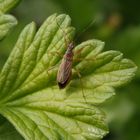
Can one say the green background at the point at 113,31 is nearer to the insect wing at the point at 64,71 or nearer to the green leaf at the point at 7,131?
the insect wing at the point at 64,71

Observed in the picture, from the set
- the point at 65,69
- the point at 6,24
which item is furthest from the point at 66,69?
the point at 6,24

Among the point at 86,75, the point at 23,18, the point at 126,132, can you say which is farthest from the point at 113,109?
the point at 86,75

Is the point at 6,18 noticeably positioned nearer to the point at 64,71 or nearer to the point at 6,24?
the point at 6,24

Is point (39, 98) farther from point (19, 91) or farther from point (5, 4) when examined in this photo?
point (5, 4)

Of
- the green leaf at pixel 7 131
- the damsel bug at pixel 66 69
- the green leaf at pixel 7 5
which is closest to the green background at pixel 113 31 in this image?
the damsel bug at pixel 66 69

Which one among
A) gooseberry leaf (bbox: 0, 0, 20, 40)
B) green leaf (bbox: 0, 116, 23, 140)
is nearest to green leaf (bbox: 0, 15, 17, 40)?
gooseberry leaf (bbox: 0, 0, 20, 40)

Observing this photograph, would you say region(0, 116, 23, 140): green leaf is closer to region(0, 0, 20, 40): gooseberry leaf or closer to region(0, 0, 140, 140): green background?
region(0, 0, 20, 40): gooseberry leaf
